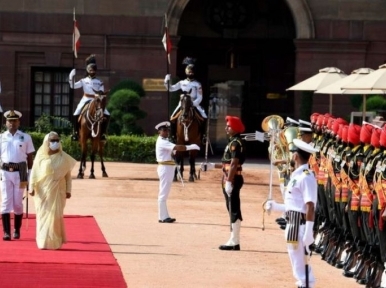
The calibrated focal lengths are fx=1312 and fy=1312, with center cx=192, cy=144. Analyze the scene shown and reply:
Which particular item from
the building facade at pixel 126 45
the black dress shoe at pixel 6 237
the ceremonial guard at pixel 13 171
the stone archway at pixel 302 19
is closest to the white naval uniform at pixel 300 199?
the black dress shoe at pixel 6 237

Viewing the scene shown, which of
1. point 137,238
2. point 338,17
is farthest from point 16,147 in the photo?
point 338,17

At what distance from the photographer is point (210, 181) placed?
30.3 metres

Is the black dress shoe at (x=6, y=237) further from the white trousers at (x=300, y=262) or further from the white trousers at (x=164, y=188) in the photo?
the white trousers at (x=300, y=262)

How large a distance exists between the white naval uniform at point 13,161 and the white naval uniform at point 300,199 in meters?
6.48

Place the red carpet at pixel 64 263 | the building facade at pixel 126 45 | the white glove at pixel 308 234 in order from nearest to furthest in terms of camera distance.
Answer: the white glove at pixel 308 234, the red carpet at pixel 64 263, the building facade at pixel 126 45

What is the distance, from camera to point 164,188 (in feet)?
72.5

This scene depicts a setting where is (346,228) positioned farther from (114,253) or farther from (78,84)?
(78,84)

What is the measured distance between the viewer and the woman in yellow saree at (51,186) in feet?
60.2

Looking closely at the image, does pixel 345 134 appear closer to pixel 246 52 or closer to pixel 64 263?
pixel 64 263

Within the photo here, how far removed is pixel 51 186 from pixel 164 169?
4048 millimetres

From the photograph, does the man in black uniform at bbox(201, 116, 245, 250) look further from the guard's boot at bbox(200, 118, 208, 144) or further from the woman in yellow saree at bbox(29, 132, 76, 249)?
the guard's boot at bbox(200, 118, 208, 144)

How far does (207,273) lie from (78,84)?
49.3 ft

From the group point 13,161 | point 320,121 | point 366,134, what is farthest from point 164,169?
point 366,134

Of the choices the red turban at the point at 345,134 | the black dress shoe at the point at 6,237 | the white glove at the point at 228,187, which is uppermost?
the red turban at the point at 345,134
